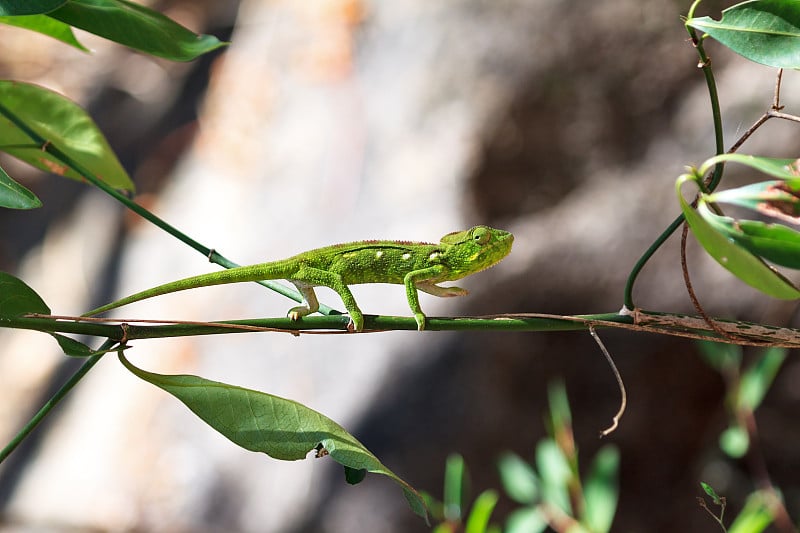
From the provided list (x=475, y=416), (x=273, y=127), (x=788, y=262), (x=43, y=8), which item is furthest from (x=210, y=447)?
(x=788, y=262)

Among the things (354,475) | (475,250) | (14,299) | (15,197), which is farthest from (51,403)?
(475,250)

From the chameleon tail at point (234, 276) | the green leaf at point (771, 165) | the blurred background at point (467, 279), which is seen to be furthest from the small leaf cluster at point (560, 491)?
the green leaf at point (771, 165)

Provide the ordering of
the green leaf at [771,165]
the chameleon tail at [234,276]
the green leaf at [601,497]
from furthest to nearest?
1. the green leaf at [601,497]
2. the chameleon tail at [234,276]
3. the green leaf at [771,165]

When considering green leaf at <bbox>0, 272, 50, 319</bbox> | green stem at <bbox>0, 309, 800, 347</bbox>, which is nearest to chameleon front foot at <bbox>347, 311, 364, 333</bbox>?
green stem at <bbox>0, 309, 800, 347</bbox>

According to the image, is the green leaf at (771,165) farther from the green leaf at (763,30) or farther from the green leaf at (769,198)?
the green leaf at (763,30)

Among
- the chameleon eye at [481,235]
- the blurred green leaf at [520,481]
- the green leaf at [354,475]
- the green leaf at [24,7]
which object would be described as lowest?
the blurred green leaf at [520,481]

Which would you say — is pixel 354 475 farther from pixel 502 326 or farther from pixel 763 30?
pixel 763 30

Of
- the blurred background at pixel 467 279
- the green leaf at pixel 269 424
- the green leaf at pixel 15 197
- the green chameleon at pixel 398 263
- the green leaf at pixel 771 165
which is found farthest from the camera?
the blurred background at pixel 467 279
